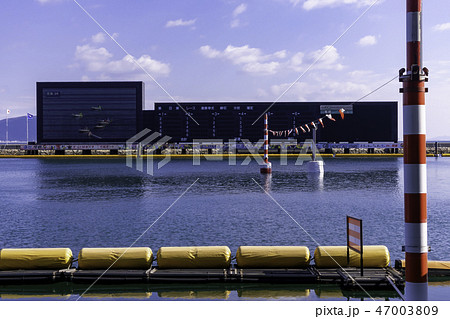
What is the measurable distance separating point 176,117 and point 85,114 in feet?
124

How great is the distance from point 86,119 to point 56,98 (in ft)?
48.1

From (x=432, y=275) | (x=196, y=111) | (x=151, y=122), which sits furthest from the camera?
(x=151, y=122)

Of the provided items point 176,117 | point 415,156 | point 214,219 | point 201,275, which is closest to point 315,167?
point 214,219

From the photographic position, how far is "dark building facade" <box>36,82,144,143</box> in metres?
169

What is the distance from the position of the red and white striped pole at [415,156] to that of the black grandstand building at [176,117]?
491 ft

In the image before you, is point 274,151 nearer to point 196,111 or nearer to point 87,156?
point 196,111

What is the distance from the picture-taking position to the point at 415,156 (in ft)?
24.3

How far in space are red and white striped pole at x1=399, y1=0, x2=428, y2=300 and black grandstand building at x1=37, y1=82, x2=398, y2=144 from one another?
14975 cm

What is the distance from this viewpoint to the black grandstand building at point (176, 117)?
158 m

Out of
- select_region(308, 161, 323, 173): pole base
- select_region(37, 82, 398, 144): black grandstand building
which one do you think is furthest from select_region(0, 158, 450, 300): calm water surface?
select_region(37, 82, 398, 144): black grandstand building

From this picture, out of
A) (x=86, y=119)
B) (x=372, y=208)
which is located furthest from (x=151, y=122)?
(x=372, y=208)

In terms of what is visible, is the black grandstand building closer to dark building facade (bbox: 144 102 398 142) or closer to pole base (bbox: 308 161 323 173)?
dark building facade (bbox: 144 102 398 142)

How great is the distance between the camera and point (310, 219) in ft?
113

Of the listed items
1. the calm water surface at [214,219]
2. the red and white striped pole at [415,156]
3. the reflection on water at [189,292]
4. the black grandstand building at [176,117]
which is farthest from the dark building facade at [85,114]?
the red and white striped pole at [415,156]
